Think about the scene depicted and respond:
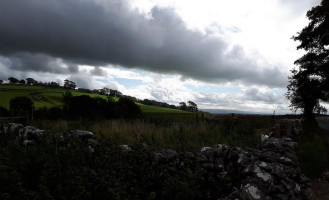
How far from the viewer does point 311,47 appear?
2045 centimetres

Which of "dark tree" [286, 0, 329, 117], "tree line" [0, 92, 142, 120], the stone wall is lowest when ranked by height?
the stone wall

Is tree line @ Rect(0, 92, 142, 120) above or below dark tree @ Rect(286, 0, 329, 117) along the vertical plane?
below

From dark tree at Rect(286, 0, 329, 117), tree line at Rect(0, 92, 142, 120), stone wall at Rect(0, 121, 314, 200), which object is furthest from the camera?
tree line at Rect(0, 92, 142, 120)

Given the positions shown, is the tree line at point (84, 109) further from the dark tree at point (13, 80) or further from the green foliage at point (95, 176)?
the dark tree at point (13, 80)

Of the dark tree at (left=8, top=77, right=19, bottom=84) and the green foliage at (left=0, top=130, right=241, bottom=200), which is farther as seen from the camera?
A: the dark tree at (left=8, top=77, right=19, bottom=84)

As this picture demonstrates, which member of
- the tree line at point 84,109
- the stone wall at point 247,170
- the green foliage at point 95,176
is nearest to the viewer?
the green foliage at point 95,176

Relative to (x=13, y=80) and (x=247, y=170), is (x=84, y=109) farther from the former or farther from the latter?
(x=13, y=80)

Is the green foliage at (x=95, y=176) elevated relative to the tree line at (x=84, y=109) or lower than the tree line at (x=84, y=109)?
lower

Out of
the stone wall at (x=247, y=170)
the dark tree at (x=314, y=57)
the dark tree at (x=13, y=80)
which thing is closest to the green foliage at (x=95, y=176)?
the stone wall at (x=247, y=170)

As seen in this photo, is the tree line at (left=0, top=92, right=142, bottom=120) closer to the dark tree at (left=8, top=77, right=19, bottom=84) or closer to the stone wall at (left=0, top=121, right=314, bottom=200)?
the stone wall at (left=0, top=121, right=314, bottom=200)

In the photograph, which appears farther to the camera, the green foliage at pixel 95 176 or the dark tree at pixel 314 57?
the dark tree at pixel 314 57

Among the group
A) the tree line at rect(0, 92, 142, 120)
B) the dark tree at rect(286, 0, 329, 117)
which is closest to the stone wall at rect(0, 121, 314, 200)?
the dark tree at rect(286, 0, 329, 117)

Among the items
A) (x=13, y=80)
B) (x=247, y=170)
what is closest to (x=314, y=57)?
(x=247, y=170)

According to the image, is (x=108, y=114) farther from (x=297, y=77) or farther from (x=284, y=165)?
(x=284, y=165)
